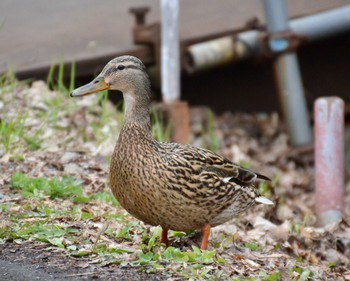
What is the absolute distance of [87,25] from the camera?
10477 mm

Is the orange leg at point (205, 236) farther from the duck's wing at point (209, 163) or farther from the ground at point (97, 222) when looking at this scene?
the duck's wing at point (209, 163)

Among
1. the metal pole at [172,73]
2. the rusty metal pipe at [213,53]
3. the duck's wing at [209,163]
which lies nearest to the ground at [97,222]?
the metal pole at [172,73]

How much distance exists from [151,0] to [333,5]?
220cm

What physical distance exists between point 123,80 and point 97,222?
36.5 inches

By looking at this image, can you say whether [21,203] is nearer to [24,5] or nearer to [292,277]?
[292,277]

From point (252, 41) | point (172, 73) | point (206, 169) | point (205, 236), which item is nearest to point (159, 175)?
point (206, 169)

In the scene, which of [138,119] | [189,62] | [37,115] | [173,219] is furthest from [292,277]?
[189,62]

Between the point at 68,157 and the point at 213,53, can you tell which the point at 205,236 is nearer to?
the point at 68,157

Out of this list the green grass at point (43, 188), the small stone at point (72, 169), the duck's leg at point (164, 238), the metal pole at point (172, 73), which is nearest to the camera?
the duck's leg at point (164, 238)

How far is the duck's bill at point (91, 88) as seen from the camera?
18.5 feet

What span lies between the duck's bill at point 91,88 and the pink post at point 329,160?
99.4 inches

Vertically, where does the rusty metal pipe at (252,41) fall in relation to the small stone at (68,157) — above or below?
above

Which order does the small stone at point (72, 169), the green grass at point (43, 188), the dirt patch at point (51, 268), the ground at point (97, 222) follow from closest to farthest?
1. the dirt patch at point (51, 268)
2. the ground at point (97, 222)
3. the green grass at point (43, 188)
4. the small stone at point (72, 169)

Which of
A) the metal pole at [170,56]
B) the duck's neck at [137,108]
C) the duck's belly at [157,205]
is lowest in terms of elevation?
the duck's belly at [157,205]
